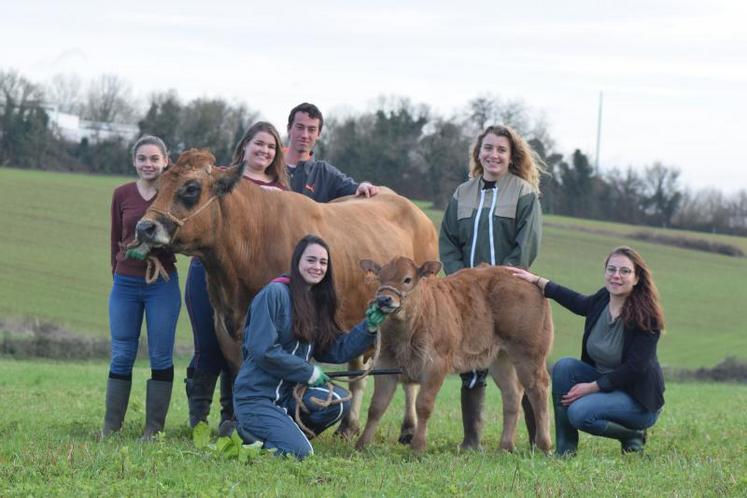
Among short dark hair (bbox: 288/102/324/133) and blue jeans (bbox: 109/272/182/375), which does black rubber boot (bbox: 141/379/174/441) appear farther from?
short dark hair (bbox: 288/102/324/133)

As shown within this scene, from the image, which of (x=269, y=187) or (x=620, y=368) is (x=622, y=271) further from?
(x=269, y=187)

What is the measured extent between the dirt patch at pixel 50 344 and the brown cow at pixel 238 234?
722 inches

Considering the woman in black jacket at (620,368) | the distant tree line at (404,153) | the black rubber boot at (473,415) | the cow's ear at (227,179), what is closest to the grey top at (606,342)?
the woman in black jacket at (620,368)

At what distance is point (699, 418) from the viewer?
14016mm

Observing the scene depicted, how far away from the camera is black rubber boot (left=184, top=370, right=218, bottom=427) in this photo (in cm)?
1002

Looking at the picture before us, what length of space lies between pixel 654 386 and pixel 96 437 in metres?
4.84

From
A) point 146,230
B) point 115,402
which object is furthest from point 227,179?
point 115,402

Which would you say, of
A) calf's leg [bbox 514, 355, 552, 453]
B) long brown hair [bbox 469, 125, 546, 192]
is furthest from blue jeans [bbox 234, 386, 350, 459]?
long brown hair [bbox 469, 125, 546, 192]

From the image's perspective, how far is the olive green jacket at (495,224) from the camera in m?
9.71

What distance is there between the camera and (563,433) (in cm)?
908

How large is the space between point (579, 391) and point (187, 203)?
3528mm

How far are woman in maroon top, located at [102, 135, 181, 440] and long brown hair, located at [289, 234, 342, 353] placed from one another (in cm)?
135

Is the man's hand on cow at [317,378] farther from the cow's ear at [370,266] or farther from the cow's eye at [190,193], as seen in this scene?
the cow's eye at [190,193]

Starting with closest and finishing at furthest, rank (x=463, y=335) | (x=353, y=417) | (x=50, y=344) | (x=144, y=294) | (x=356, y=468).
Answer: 1. (x=356, y=468)
2. (x=463, y=335)
3. (x=144, y=294)
4. (x=353, y=417)
5. (x=50, y=344)
